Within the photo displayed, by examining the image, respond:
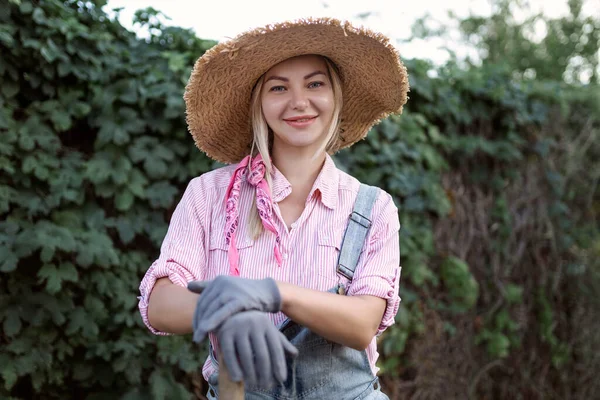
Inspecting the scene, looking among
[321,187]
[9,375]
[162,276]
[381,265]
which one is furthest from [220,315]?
[9,375]

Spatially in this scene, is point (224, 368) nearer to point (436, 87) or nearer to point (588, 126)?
point (436, 87)

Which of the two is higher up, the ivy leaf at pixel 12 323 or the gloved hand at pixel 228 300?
the gloved hand at pixel 228 300

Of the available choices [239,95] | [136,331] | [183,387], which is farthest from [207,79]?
[183,387]

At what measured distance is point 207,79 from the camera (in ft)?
6.51

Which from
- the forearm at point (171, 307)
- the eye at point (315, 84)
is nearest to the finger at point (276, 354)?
the forearm at point (171, 307)

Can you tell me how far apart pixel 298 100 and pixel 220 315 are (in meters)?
0.80

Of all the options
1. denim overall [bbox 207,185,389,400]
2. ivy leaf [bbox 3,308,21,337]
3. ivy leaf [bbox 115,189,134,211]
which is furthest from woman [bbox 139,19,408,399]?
ivy leaf [bbox 3,308,21,337]

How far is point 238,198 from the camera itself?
1.93 meters

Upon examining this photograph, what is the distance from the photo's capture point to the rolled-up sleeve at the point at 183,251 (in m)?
1.74

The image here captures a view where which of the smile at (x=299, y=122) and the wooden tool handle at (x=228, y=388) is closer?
the wooden tool handle at (x=228, y=388)

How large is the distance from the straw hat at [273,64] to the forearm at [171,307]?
2.03 ft

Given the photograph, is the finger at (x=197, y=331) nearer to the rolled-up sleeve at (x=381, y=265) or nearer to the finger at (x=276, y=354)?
the finger at (x=276, y=354)

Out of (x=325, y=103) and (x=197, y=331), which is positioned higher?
(x=325, y=103)

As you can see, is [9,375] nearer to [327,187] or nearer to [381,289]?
[327,187]
